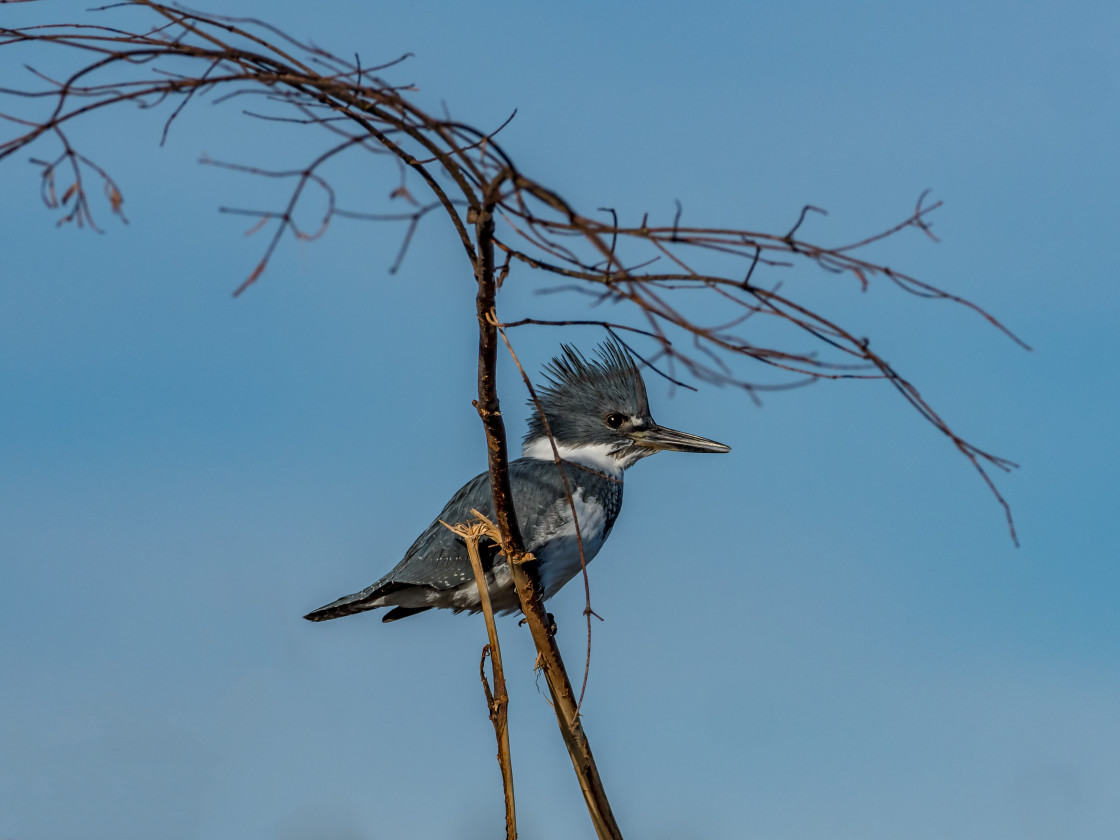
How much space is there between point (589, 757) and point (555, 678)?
0.25 m

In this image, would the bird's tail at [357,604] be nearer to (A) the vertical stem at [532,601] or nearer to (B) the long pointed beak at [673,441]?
(A) the vertical stem at [532,601]

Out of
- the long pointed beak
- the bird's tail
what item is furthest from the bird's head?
the bird's tail

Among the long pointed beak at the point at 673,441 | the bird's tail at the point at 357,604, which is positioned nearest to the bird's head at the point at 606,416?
the long pointed beak at the point at 673,441

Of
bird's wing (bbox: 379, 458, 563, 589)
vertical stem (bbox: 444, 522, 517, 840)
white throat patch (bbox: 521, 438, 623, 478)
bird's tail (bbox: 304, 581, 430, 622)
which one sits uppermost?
white throat patch (bbox: 521, 438, 623, 478)

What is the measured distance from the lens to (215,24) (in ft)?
8.07

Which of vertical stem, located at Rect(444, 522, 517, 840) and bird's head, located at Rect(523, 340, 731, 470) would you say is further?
bird's head, located at Rect(523, 340, 731, 470)

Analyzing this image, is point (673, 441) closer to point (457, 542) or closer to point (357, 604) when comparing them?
point (457, 542)

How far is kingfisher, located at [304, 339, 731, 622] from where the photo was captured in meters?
4.23

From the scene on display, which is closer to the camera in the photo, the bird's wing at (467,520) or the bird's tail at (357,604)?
the bird's wing at (467,520)

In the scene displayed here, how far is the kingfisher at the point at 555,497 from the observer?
4.23 metres

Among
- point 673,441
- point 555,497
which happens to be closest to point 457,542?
point 555,497

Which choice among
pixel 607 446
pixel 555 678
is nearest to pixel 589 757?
pixel 555 678

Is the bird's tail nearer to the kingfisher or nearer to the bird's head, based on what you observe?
the kingfisher

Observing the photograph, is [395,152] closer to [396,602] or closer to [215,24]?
[215,24]
